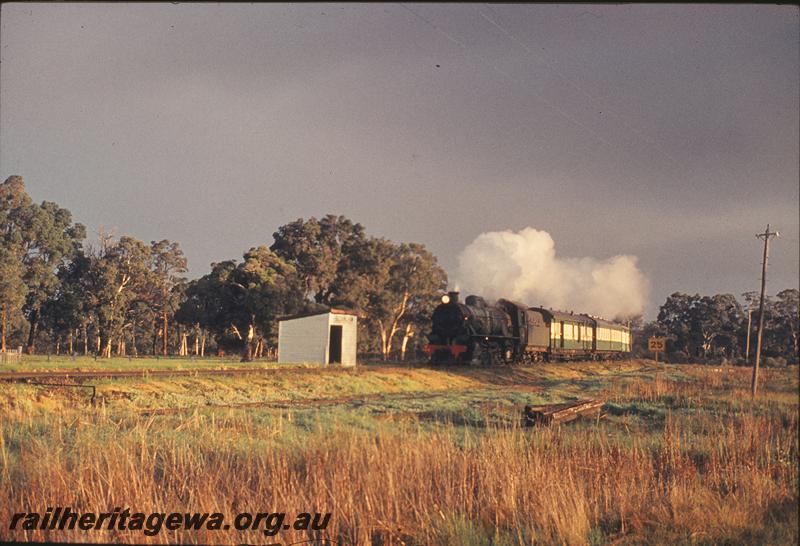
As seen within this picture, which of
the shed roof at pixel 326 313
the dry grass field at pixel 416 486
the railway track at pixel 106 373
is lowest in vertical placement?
the railway track at pixel 106 373

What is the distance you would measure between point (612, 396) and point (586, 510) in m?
17.9

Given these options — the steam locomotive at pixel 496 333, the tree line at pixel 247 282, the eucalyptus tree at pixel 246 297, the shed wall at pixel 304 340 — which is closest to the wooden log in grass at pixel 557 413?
the steam locomotive at pixel 496 333

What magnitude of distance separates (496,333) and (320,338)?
11.9 meters

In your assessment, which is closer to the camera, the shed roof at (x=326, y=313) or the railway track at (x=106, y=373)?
the railway track at (x=106, y=373)

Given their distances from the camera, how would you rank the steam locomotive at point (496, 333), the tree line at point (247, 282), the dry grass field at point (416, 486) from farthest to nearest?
the tree line at point (247, 282), the steam locomotive at point (496, 333), the dry grass field at point (416, 486)

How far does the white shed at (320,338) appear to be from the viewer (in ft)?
141

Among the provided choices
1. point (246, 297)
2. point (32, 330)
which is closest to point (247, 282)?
point (246, 297)

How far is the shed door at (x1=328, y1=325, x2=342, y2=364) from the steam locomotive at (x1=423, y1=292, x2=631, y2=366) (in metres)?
5.90

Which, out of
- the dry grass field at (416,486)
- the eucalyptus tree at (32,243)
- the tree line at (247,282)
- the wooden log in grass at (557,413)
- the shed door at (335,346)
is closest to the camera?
the dry grass field at (416,486)

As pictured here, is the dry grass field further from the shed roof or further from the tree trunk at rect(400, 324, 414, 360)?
the tree trunk at rect(400, 324, 414, 360)

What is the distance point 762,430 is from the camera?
12320 mm

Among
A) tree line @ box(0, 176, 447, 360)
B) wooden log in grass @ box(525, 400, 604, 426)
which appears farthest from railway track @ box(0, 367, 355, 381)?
tree line @ box(0, 176, 447, 360)

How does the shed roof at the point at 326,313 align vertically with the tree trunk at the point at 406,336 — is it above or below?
above

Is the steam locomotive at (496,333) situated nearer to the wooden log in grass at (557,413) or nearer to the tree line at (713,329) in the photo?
the tree line at (713,329)
